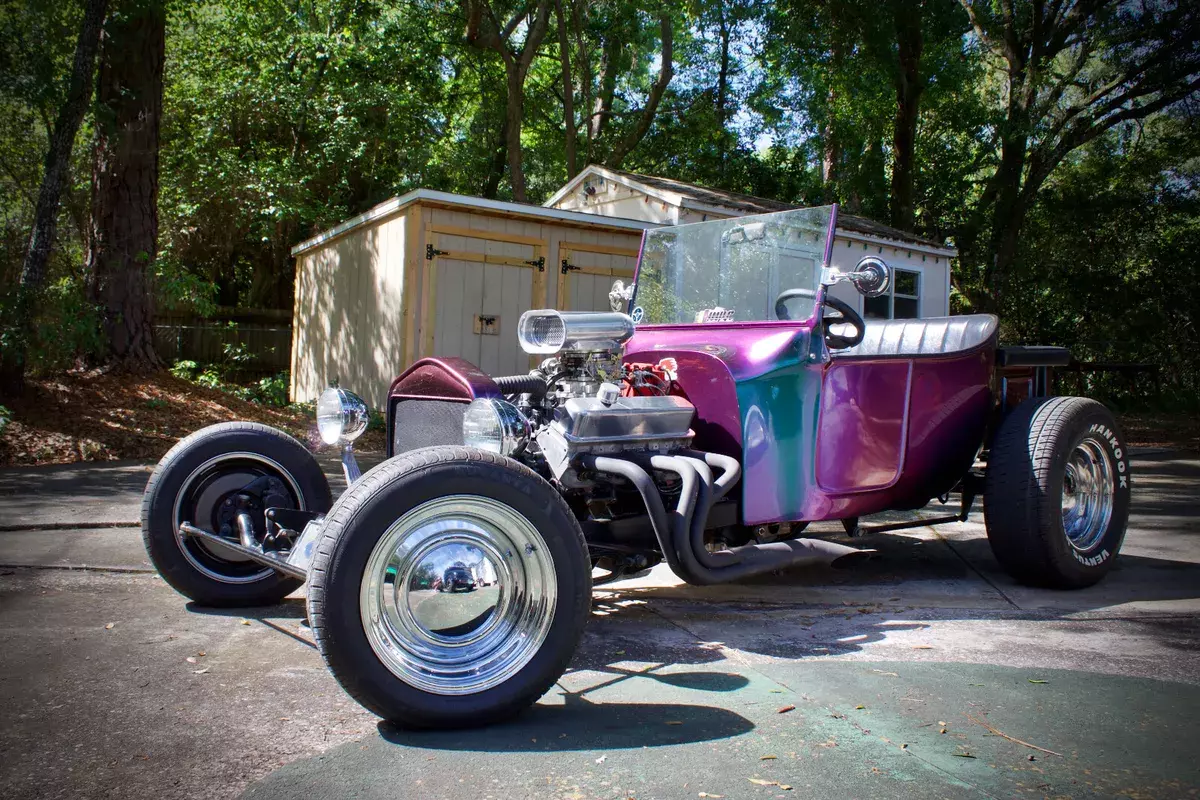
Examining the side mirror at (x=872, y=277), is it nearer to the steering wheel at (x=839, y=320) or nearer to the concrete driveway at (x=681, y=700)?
the steering wheel at (x=839, y=320)

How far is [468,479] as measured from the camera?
8.98ft

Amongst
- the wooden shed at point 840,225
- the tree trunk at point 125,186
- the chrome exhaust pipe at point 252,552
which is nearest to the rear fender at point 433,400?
the chrome exhaust pipe at point 252,552

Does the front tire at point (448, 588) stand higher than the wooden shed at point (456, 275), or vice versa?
the wooden shed at point (456, 275)

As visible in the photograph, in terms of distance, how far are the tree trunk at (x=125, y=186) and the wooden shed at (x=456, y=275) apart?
2505mm

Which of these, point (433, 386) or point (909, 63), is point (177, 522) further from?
point (909, 63)

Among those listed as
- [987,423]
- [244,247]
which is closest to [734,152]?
[244,247]

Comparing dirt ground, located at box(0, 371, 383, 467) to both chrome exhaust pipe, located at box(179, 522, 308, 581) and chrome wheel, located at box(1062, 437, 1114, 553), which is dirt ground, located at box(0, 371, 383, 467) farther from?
chrome wheel, located at box(1062, 437, 1114, 553)

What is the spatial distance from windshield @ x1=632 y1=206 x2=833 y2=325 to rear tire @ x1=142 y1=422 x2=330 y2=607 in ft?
6.41

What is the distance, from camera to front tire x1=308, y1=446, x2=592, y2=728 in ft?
8.42

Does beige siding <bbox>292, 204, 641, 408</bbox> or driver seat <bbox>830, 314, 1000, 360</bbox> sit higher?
beige siding <bbox>292, 204, 641, 408</bbox>

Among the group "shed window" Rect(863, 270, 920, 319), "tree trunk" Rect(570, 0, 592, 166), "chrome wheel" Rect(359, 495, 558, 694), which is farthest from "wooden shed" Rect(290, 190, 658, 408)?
"tree trunk" Rect(570, 0, 592, 166)

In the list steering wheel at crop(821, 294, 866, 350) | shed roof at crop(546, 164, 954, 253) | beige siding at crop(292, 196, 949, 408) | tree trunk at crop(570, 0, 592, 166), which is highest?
tree trunk at crop(570, 0, 592, 166)

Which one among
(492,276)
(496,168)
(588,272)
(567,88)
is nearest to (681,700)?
(492,276)

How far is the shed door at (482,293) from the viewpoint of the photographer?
11.4 metres
